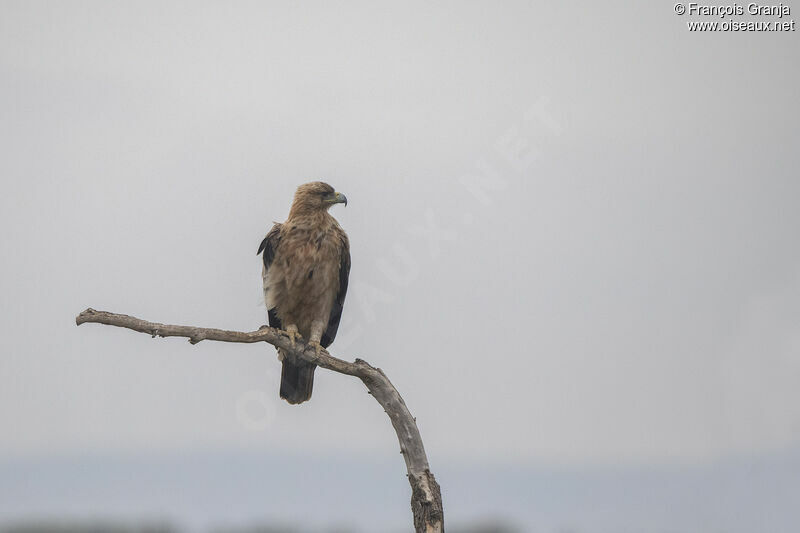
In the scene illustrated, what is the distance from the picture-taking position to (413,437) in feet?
24.8

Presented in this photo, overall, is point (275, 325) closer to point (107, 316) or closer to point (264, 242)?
point (264, 242)

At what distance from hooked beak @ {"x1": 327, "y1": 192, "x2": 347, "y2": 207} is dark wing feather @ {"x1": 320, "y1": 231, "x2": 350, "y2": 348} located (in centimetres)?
34

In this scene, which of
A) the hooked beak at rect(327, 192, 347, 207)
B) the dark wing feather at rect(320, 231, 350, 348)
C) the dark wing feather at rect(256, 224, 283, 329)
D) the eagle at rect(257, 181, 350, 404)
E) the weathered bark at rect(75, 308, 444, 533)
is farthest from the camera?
the hooked beak at rect(327, 192, 347, 207)

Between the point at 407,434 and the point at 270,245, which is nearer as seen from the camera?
the point at 407,434

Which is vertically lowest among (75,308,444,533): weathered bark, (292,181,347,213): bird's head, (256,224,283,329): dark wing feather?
(75,308,444,533): weathered bark

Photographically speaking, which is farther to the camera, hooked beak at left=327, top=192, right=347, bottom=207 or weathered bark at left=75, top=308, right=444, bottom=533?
hooked beak at left=327, top=192, right=347, bottom=207

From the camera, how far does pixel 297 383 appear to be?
834 centimetres

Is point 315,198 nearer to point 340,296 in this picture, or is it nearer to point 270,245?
point 270,245

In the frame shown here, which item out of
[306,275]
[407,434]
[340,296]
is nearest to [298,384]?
[340,296]

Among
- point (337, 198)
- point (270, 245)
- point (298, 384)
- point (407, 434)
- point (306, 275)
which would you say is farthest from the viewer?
point (337, 198)

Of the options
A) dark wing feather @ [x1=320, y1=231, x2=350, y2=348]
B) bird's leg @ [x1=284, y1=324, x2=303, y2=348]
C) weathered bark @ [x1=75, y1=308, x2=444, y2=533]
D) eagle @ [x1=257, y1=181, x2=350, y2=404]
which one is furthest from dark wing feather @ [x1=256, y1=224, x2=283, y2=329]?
weathered bark @ [x1=75, y1=308, x2=444, y2=533]

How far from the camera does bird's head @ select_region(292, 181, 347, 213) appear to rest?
8352mm

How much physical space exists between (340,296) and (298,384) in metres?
0.97

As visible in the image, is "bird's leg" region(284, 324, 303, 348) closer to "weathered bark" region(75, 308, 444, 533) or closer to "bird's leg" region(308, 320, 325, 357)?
"bird's leg" region(308, 320, 325, 357)
